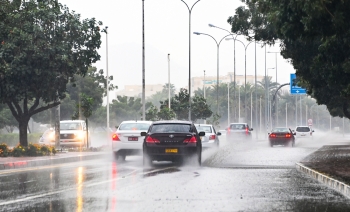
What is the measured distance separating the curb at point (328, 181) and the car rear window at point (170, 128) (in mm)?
4234

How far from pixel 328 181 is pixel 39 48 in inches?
712

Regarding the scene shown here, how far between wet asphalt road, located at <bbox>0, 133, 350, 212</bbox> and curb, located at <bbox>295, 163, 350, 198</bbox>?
253mm

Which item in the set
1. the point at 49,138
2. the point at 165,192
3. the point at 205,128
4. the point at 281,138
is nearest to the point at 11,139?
the point at 49,138

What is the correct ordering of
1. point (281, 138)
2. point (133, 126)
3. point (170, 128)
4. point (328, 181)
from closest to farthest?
point (328, 181) → point (170, 128) → point (133, 126) → point (281, 138)

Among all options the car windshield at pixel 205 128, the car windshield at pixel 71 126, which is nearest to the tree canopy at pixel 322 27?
the car windshield at pixel 205 128

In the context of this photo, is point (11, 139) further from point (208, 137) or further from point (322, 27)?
point (322, 27)

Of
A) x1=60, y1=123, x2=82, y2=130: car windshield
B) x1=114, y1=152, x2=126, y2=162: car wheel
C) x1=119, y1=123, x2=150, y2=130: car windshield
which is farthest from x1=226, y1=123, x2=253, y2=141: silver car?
x1=119, y1=123, x2=150, y2=130: car windshield

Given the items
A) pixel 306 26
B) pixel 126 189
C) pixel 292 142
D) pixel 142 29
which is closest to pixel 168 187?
pixel 126 189

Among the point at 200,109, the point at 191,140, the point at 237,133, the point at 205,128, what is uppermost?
the point at 200,109

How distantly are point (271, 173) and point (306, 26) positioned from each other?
5.25 m

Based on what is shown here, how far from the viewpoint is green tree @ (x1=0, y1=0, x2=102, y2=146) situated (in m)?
33.2

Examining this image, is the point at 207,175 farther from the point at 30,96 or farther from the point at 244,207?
the point at 30,96

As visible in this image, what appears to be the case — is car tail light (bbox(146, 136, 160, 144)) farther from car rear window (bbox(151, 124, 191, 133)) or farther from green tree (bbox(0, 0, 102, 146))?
green tree (bbox(0, 0, 102, 146))

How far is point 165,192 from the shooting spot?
15961mm
